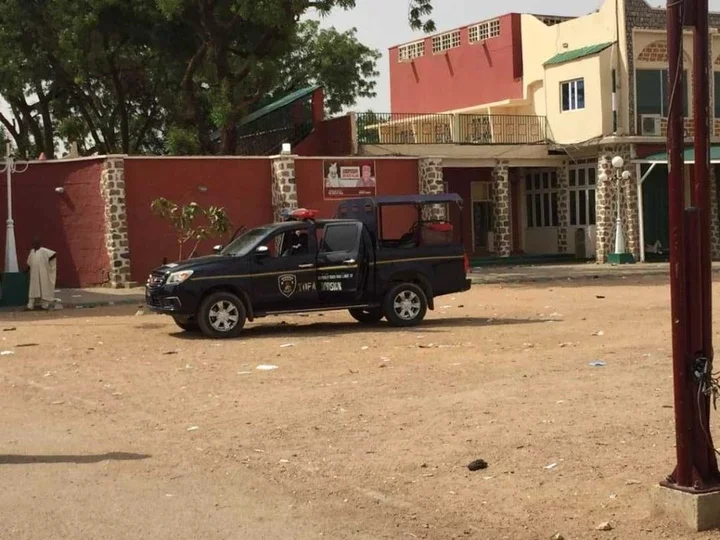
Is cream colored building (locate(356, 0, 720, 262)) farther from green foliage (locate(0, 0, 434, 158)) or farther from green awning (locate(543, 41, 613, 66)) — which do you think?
green foliage (locate(0, 0, 434, 158))

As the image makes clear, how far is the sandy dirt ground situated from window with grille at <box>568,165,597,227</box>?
74.2 ft

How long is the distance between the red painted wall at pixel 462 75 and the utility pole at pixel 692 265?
111 feet

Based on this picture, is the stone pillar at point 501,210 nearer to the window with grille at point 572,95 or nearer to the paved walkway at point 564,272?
the paved walkway at point 564,272

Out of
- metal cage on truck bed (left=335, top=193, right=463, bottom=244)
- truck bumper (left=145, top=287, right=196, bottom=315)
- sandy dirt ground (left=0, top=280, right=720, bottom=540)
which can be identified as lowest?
sandy dirt ground (left=0, top=280, right=720, bottom=540)

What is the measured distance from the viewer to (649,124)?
118 ft

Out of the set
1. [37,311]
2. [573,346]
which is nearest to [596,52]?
[37,311]

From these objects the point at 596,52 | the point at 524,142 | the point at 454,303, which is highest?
the point at 596,52

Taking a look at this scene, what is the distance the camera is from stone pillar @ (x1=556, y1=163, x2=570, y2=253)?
3903 cm

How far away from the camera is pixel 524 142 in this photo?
37906mm

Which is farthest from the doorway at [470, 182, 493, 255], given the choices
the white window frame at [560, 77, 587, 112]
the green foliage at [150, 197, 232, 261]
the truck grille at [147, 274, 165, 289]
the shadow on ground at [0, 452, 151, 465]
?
the shadow on ground at [0, 452, 151, 465]

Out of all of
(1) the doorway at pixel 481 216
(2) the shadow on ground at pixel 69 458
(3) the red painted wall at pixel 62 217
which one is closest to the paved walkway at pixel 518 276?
(3) the red painted wall at pixel 62 217

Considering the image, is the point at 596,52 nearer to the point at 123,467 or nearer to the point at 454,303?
the point at 454,303

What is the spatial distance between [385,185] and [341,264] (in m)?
16.0

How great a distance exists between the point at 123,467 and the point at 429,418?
2.75 metres
